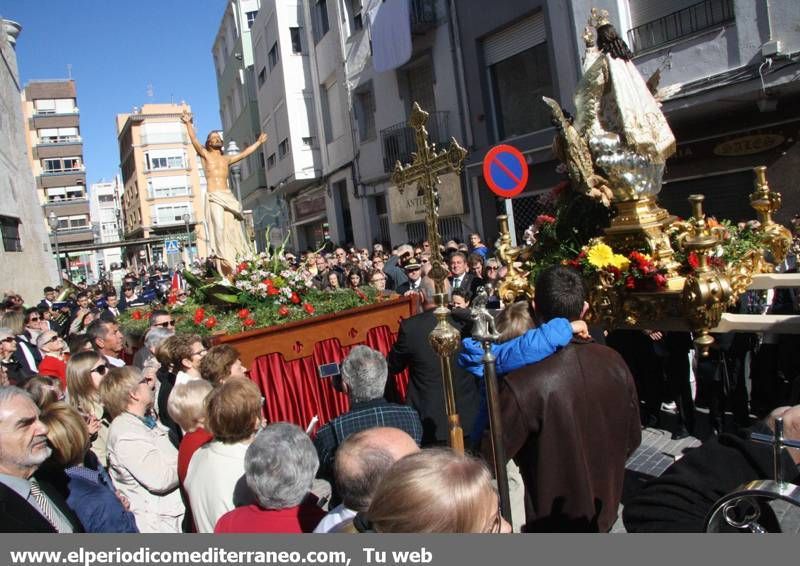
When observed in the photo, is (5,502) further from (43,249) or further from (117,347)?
(43,249)

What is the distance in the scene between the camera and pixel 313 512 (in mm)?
2434

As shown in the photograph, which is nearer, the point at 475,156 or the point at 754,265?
the point at 754,265

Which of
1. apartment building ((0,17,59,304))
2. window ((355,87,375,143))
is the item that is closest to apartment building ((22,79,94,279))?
apartment building ((0,17,59,304))

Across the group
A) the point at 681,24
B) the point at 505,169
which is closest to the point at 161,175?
the point at 681,24

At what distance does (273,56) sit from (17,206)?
986cm

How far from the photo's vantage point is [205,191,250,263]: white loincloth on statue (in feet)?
29.2

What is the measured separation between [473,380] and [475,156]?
1024cm

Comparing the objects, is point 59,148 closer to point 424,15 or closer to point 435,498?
point 424,15

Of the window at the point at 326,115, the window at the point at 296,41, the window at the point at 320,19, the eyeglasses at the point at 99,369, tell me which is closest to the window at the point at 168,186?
the window at the point at 296,41

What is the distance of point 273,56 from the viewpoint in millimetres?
23188

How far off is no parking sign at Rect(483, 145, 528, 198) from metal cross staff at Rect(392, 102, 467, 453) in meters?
2.12

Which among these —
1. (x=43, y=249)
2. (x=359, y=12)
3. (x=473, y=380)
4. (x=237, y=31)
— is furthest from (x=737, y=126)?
(x=237, y=31)

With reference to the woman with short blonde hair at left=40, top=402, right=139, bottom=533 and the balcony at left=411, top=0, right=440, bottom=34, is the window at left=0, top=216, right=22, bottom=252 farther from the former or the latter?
the woman with short blonde hair at left=40, top=402, right=139, bottom=533

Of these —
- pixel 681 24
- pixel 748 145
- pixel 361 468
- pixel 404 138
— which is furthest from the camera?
pixel 404 138
